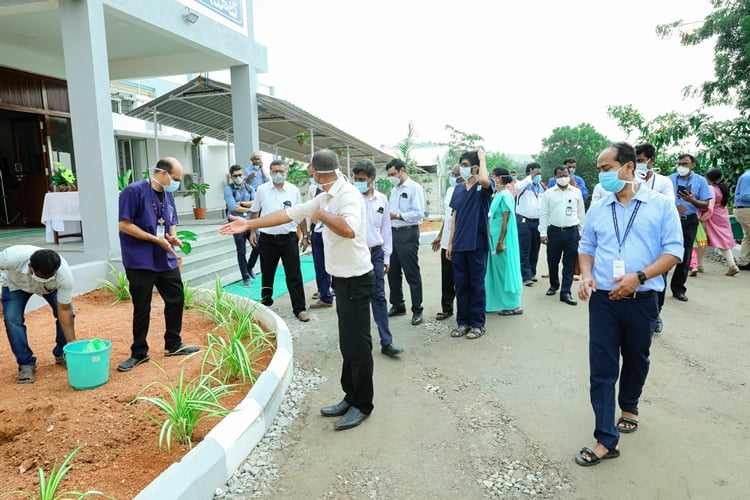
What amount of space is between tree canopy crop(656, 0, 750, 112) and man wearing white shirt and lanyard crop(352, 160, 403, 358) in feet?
42.9

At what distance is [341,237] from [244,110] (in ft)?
25.3

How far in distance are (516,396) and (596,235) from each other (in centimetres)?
153

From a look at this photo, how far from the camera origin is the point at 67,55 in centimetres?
664

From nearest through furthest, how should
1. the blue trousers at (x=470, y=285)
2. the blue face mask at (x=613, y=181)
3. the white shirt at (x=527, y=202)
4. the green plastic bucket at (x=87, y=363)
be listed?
the blue face mask at (x=613, y=181) → the green plastic bucket at (x=87, y=363) → the blue trousers at (x=470, y=285) → the white shirt at (x=527, y=202)

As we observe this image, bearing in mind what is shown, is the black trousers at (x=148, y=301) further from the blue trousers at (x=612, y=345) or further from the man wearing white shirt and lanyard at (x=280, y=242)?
the blue trousers at (x=612, y=345)

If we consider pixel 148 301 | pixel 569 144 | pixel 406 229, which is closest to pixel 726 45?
pixel 406 229

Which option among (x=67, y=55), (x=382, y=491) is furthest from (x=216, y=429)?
(x=67, y=55)

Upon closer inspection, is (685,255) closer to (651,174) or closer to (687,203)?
(687,203)

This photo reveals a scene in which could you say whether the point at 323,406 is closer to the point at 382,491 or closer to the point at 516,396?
the point at 382,491

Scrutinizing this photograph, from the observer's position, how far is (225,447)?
9.32 feet

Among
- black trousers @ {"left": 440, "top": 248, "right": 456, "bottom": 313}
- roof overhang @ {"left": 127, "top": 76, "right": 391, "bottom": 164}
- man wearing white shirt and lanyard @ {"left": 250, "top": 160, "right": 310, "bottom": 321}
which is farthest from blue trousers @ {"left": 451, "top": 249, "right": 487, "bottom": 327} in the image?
roof overhang @ {"left": 127, "top": 76, "right": 391, "bottom": 164}

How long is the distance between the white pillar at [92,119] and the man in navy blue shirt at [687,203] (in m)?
7.62

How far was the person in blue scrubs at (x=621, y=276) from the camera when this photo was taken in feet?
9.45

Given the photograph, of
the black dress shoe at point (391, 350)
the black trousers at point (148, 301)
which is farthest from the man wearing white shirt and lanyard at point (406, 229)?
the black trousers at point (148, 301)
